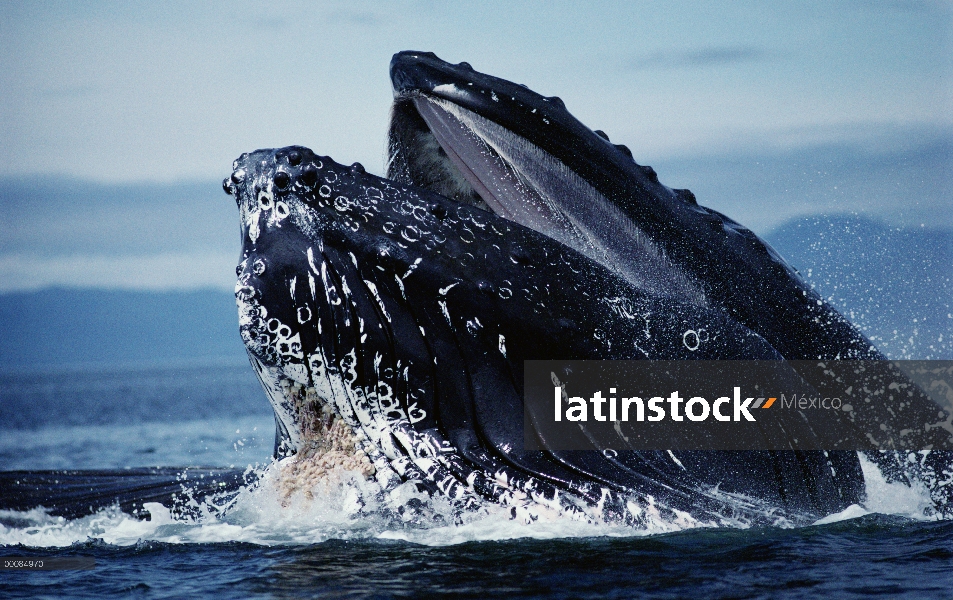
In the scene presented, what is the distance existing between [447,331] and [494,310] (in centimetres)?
26

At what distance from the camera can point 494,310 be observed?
5195 millimetres

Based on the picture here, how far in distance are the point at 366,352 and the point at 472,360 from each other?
1.76ft

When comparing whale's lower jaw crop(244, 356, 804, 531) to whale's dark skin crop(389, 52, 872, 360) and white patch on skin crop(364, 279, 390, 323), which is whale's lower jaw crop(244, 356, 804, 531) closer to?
white patch on skin crop(364, 279, 390, 323)

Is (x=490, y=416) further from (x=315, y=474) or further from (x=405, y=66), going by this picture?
(x=405, y=66)

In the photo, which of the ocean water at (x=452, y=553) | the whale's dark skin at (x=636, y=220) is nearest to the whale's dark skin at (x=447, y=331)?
the ocean water at (x=452, y=553)

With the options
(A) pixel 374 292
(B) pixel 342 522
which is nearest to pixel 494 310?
(A) pixel 374 292

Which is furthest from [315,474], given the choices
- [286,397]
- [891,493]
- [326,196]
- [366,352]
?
[891,493]

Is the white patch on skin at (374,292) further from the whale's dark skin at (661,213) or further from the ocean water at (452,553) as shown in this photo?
the whale's dark skin at (661,213)

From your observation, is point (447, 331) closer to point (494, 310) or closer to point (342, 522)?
point (494, 310)

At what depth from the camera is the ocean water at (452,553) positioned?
451 centimetres

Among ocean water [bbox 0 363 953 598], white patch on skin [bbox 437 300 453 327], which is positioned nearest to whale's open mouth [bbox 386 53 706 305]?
white patch on skin [bbox 437 300 453 327]

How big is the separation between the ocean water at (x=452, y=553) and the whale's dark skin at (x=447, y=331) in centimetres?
19

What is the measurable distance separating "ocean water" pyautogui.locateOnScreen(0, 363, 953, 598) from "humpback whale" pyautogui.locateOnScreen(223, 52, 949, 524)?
17cm

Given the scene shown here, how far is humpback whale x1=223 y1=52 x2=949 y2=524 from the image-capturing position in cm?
517
